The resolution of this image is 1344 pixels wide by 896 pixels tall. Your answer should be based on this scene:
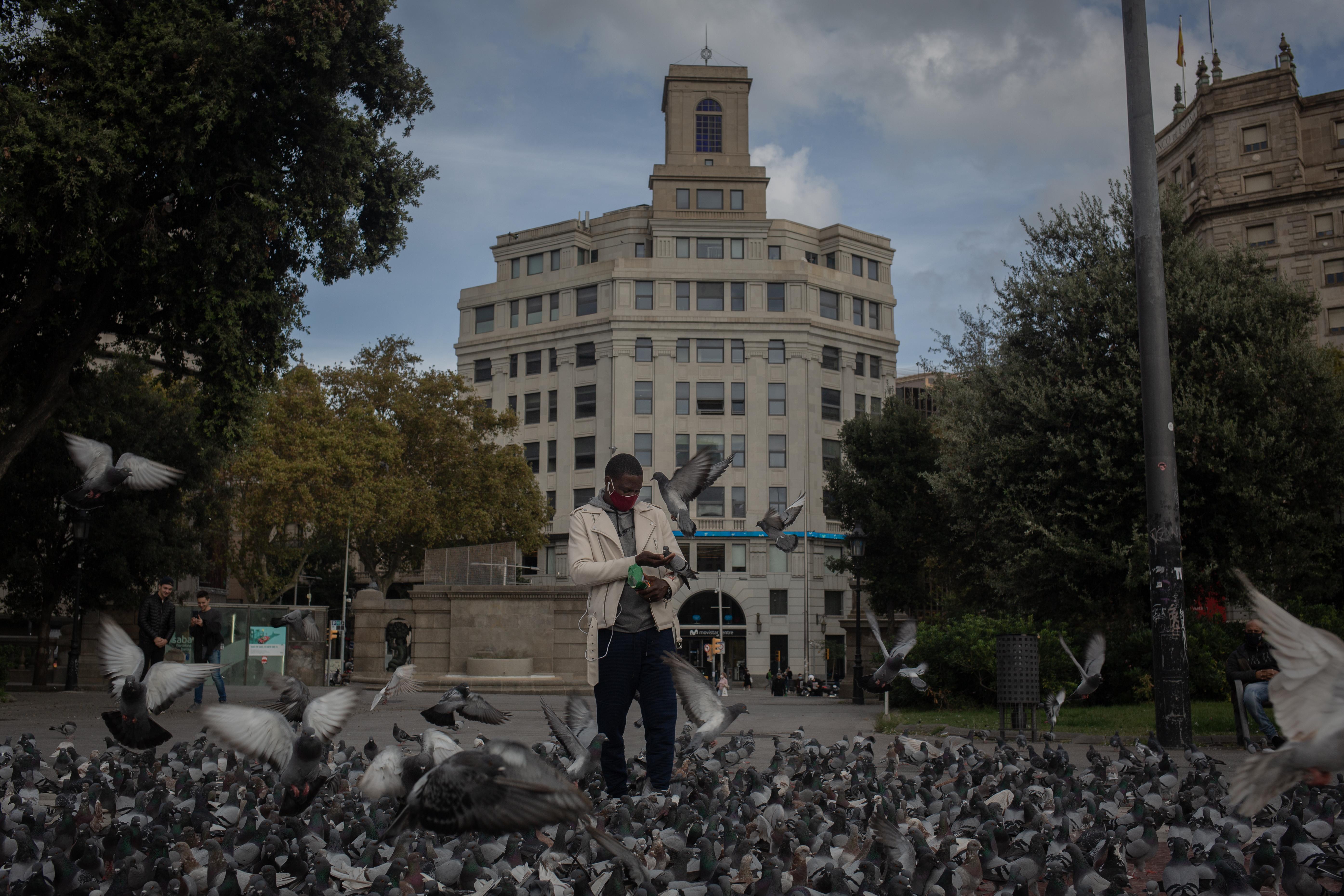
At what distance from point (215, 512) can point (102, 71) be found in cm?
1986

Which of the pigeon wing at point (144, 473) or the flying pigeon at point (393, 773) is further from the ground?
the pigeon wing at point (144, 473)

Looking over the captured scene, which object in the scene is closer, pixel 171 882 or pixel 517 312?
pixel 171 882

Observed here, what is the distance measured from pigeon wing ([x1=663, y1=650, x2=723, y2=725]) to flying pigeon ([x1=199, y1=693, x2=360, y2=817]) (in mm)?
2256

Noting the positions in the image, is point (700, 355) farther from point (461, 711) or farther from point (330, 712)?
point (330, 712)

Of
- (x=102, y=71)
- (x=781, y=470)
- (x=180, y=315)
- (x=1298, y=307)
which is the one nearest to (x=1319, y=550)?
(x=1298, y=307)

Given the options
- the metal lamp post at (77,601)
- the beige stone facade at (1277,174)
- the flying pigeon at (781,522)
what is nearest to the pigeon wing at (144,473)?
the flying pigeon at (781,522)

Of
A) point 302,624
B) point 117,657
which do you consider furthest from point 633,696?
point 302,624

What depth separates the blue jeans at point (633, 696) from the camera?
603cm

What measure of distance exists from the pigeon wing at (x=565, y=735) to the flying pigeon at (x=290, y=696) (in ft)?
5.23

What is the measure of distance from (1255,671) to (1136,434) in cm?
602

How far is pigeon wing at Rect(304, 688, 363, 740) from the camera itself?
17.8ft

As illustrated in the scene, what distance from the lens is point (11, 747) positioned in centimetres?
839

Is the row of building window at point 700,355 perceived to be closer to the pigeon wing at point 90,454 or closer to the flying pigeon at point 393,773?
the pigeon wing at point 90,454

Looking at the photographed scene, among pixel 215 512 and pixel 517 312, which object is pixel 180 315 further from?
pixel 517 312
